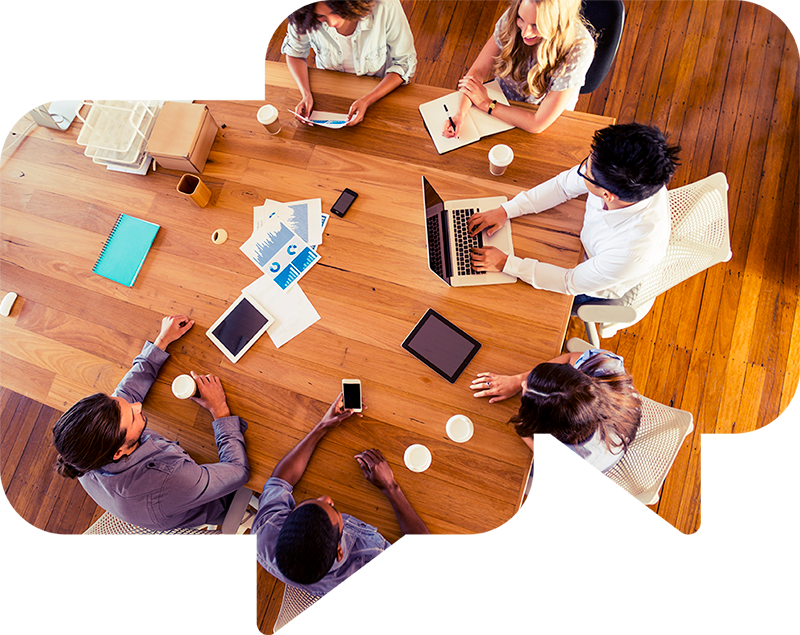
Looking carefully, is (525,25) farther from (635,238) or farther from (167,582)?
(167,582)

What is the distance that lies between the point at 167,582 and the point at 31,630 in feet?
2.42

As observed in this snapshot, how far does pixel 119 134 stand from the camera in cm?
202

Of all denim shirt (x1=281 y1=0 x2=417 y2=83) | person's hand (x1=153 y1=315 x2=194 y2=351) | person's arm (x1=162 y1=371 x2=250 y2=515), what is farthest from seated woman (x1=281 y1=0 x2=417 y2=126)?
person's arm (x1=162 y1=371 x2=250 y2=515)

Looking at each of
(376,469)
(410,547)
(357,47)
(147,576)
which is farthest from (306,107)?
(147,576)

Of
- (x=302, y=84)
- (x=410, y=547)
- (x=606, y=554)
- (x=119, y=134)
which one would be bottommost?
(x=606, y=554)

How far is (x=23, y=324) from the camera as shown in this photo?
197 cm

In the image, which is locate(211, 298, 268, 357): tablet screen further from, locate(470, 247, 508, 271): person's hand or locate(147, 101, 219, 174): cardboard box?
locate(470, 247, 508, 271): person's hand

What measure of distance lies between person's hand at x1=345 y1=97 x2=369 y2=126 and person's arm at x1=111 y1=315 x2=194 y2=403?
1030 mm

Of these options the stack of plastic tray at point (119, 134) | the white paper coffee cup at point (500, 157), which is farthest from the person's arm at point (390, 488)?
the stack of plastic tray at point (119, 134)

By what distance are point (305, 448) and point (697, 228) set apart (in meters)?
1.57

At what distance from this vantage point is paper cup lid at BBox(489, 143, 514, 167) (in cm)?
182

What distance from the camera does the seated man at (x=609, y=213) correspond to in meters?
1.42

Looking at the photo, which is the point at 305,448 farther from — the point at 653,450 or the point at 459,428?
the point at 653,450

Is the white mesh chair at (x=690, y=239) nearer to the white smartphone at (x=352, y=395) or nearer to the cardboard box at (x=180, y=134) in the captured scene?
the white smartphone at (x=352, y=395)
